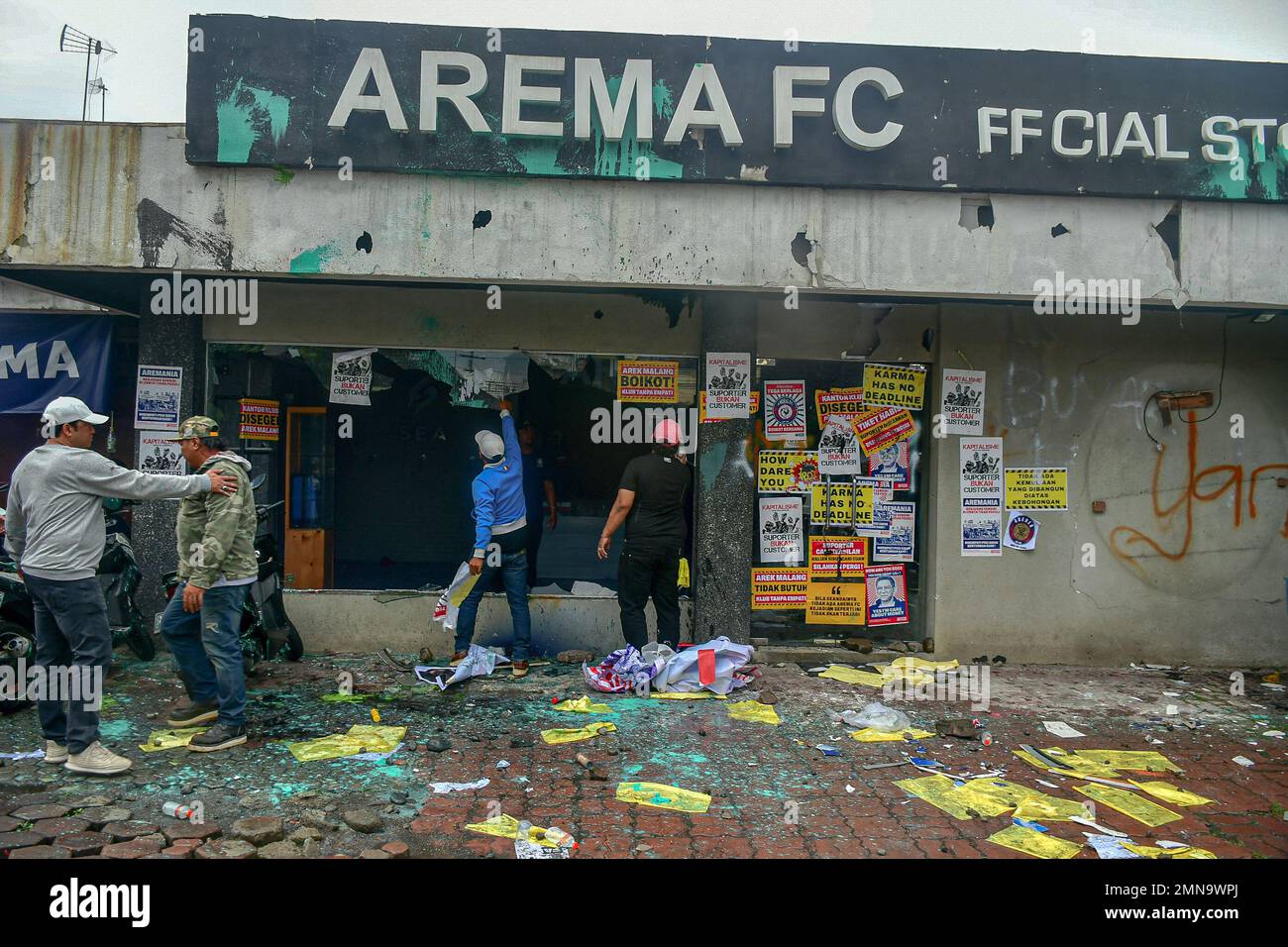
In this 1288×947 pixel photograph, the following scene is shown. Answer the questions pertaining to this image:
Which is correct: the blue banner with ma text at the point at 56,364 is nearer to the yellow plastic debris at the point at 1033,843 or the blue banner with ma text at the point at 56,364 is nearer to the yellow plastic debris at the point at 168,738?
the yellow plastic debris at the point at 168,738

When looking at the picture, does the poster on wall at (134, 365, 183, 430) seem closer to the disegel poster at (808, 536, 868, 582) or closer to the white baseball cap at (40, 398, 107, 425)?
the white baseball cap at (40, 398, 107, 425)

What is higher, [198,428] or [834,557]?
[198,428]

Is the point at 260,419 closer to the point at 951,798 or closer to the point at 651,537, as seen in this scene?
the point at 651,537

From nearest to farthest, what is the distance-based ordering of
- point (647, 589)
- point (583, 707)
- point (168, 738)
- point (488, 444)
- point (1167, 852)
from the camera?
point (1167, 852) < point (168, 738) < point (583, 707) < point (488, 444) < point (647, 589)

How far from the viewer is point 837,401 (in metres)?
7.89

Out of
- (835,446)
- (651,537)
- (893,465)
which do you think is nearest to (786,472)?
(835,446)

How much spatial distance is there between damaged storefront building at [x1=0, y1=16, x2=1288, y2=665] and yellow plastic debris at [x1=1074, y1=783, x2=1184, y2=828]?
2861mm

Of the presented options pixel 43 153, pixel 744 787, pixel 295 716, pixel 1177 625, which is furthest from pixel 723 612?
pixel 43 153

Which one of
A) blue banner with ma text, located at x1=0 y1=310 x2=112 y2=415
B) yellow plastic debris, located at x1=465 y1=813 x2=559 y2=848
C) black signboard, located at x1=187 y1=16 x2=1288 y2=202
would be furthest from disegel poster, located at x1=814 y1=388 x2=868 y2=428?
blue banner with ma text, located at x1=0 y1=310 x2=112 y2=415

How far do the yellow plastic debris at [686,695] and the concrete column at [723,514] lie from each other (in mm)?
919

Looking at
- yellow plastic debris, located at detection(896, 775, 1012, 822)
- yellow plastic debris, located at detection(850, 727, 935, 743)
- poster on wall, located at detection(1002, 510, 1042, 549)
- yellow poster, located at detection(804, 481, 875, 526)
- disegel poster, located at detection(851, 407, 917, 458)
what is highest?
disegel poster, located at detection(851, 407, 917, 458)

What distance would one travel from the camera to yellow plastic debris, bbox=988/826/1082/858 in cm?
412

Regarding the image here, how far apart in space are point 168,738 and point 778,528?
4989 millimetres
